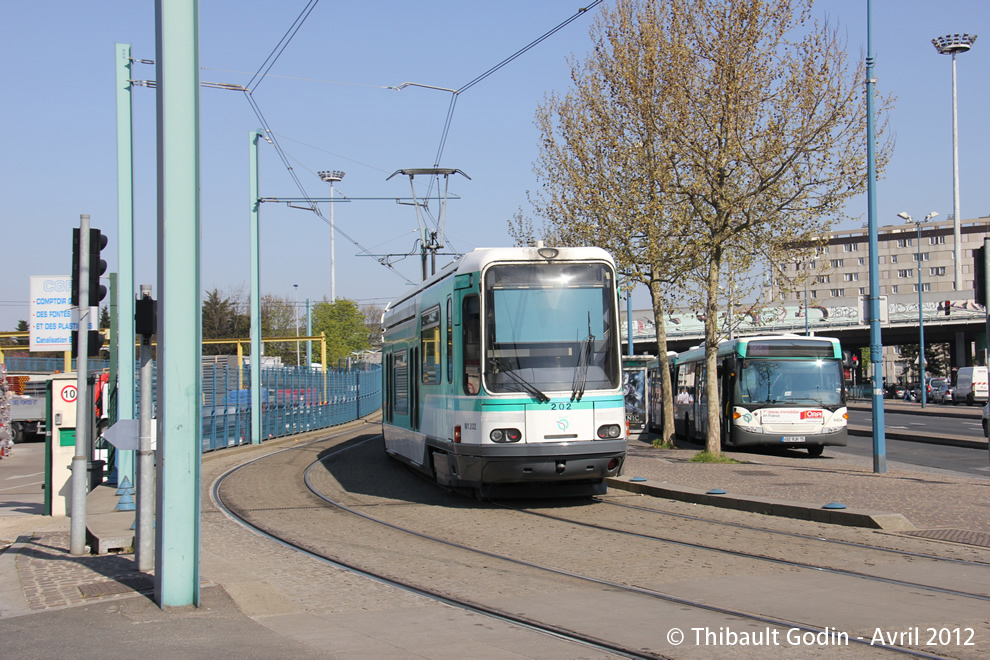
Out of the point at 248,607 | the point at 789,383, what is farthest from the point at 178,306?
the point at 789,383

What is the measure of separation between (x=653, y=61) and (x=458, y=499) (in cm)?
987

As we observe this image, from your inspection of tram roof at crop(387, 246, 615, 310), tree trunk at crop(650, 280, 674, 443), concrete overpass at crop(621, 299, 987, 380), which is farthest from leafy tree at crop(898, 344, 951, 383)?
tram roof at crop(387, 246, 615, 310)

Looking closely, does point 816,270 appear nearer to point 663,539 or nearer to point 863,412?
point 663,539

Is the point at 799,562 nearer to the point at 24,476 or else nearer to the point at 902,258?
the point at 24,476

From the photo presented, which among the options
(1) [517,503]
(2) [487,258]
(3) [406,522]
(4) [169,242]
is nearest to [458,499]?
(1) [517,503]

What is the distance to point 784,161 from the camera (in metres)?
17.5

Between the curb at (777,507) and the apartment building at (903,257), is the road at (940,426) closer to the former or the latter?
the curb at (777,507)

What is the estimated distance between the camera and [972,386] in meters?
56.5

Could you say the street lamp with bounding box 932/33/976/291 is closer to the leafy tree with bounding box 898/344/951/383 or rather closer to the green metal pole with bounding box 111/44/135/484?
the leafy tree with bounding box 898/344/951/383

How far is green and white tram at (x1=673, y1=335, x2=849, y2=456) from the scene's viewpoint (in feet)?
73.6

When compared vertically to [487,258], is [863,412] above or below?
below

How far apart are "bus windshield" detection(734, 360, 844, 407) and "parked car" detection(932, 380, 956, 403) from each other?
43425 mm

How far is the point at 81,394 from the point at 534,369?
17.4ft

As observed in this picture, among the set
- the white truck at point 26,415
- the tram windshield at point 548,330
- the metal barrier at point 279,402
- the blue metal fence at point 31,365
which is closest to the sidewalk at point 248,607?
the tram windshield at point 548,330
